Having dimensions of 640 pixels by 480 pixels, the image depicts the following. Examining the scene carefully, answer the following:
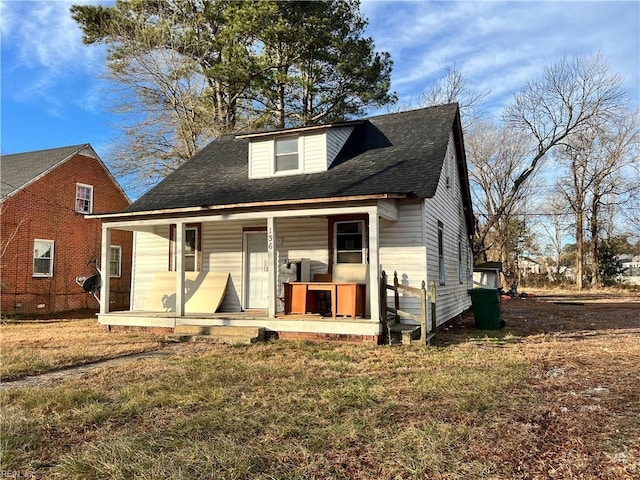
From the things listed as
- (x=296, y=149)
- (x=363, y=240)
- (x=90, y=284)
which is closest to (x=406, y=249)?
(x=363, y=240)

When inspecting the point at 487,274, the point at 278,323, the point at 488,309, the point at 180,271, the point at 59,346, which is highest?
the point at 180,271

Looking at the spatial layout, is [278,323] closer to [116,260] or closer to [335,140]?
[335,140]

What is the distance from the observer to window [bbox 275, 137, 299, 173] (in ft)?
38.4

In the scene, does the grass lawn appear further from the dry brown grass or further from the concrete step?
the dry brown grass

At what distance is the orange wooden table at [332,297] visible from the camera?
29.9 ft

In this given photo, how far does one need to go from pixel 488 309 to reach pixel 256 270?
594 centimetres

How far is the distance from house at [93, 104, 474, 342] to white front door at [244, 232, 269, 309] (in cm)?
3

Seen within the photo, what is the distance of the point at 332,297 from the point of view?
30.4 feet

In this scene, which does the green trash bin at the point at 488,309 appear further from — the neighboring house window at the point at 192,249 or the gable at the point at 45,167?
the gable at the point at 45,167

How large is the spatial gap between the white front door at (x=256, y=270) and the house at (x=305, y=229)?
27 mm

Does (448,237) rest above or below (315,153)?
below

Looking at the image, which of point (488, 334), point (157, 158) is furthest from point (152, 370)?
point (157, 158)

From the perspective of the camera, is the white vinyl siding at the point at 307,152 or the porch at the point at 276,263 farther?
the white vinyl siding at the point at 307,152

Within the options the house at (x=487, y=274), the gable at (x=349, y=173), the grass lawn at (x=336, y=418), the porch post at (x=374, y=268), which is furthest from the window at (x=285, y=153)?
the house at (x=487, y=274)
